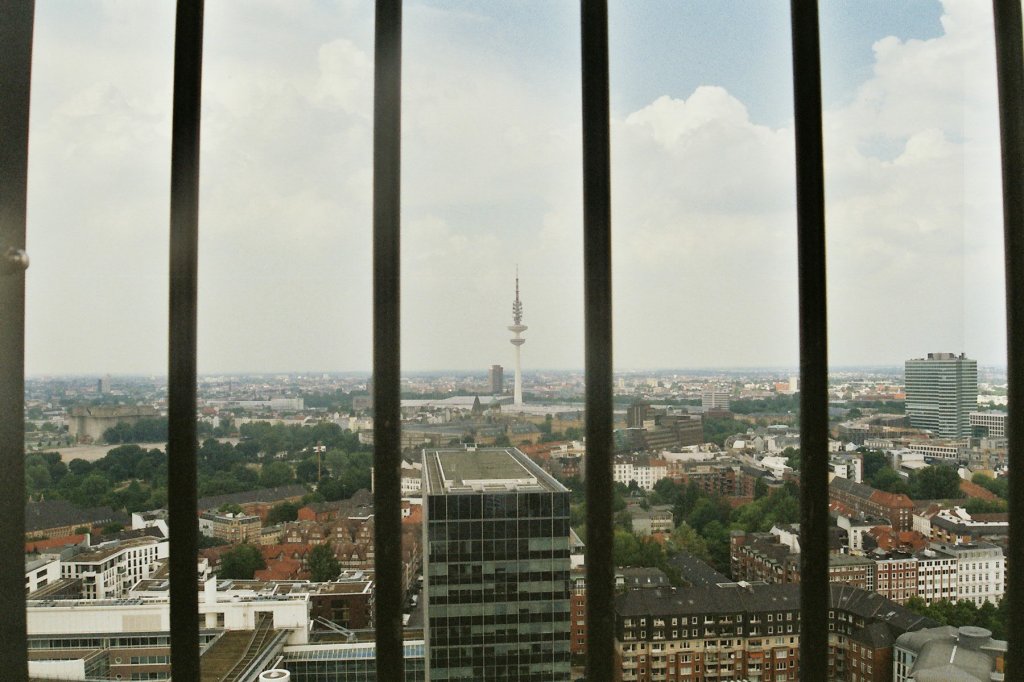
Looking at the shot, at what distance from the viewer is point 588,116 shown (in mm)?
963

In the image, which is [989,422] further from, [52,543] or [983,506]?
[52,543]

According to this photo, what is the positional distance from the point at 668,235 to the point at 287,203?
73cm

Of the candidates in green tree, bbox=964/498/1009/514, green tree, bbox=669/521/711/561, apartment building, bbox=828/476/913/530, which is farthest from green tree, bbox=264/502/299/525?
green tree, bbox=964/498/1009/514

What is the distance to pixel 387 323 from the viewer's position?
938 mm

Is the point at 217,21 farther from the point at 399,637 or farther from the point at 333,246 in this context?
the point at 399,637

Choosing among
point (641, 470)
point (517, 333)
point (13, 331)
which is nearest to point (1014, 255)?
point (641, 470)

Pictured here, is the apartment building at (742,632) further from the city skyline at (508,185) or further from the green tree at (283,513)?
the green tree at (283,513)

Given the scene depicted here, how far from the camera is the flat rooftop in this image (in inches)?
44.7

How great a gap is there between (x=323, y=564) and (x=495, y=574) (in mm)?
302

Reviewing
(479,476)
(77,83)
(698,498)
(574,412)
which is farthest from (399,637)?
(77,83)

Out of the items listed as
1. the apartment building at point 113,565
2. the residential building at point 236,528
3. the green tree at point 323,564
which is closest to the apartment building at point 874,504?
the green tree at point 323,564

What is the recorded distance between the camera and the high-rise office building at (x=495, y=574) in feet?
3.39

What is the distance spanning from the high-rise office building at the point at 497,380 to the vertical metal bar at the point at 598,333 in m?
0.23

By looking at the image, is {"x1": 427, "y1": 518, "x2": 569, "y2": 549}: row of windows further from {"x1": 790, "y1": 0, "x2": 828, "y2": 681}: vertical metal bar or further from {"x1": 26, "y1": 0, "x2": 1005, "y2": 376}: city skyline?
{"x1": 790, "y1": 0, "x2": 828, "y2": 681}: vertical metal bar
